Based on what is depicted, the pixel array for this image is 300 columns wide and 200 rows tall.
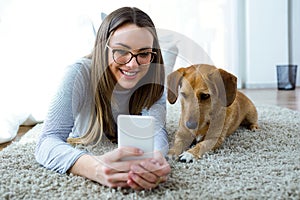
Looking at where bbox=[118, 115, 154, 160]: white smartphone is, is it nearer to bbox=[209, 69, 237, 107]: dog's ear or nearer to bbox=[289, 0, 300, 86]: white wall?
bbox=[209, 69, 237, 107]: dog's ear

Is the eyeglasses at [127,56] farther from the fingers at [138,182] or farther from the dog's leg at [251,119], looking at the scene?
the dog's leg at [251,119]

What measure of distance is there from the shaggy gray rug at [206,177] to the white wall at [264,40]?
3030 mm

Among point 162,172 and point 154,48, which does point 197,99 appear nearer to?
point 154,48

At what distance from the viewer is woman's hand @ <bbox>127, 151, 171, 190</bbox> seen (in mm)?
887

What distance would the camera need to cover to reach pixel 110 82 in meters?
1.31

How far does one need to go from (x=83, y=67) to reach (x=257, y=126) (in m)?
0.97

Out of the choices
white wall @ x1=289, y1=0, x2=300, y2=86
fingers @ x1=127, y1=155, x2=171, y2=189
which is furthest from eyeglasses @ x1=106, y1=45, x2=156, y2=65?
white wall @ x1=289, y1=0, x2=300, y2=86

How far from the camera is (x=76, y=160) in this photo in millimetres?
1027

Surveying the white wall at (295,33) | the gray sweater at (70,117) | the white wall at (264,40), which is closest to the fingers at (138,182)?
the gray sweater at (70,117)

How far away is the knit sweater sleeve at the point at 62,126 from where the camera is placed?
3.46 ft

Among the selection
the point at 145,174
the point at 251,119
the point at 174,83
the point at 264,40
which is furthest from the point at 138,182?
the point at 264,40

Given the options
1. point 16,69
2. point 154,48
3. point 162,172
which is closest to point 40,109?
point 16,69

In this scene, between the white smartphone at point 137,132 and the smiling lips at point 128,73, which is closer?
the white smartphone at point 137,132

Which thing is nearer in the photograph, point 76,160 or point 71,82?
point 76,160
